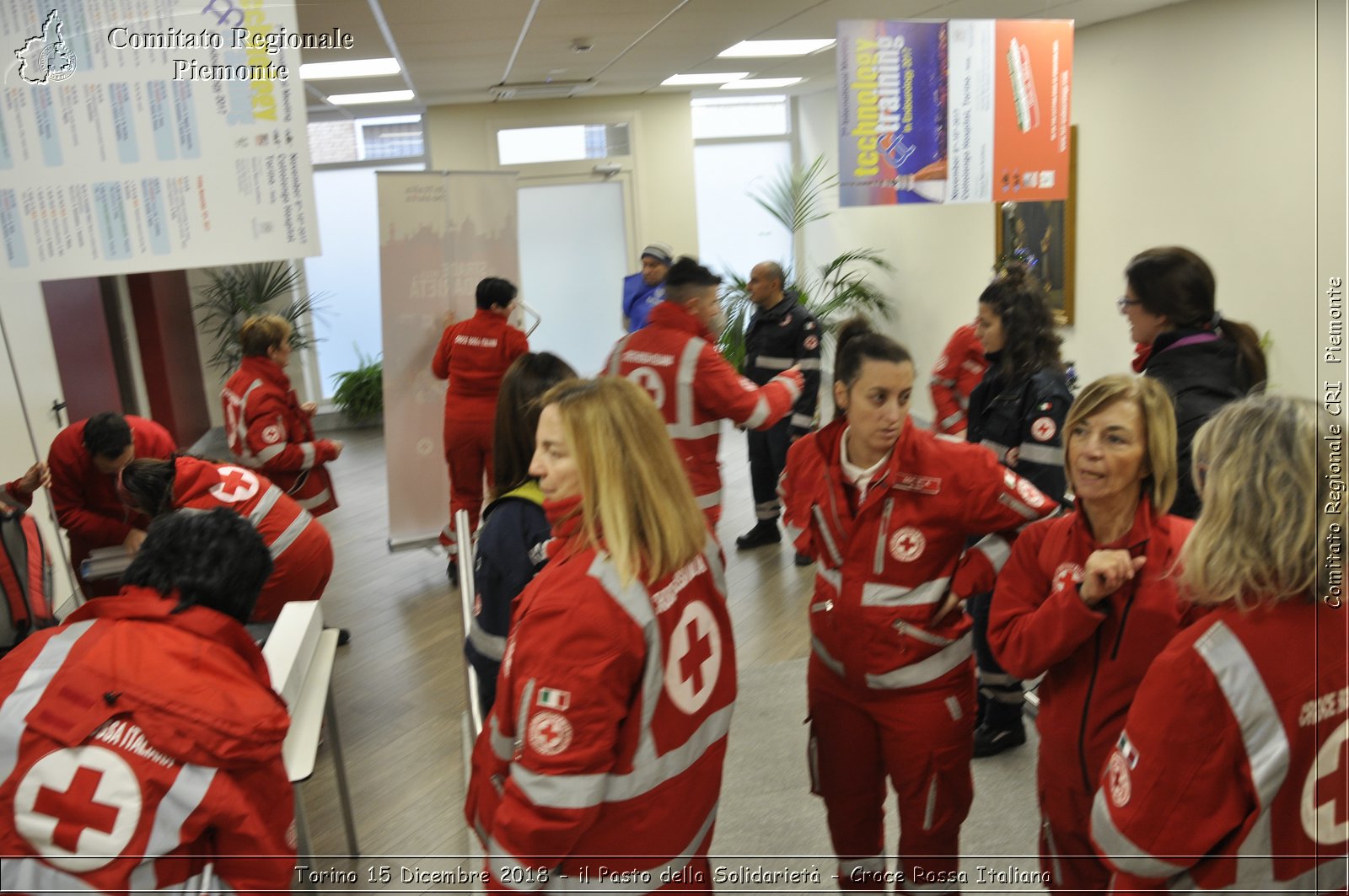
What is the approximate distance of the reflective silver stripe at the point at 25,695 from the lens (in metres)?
1.50

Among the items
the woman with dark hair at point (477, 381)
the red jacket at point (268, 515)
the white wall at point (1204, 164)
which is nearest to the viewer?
the red jacket at point (268, 515)

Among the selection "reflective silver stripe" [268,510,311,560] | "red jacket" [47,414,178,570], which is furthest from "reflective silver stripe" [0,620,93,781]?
"red jacket" [47,414,178,570]

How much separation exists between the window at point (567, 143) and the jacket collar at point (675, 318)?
6328 millimetres

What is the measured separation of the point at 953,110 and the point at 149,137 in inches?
117

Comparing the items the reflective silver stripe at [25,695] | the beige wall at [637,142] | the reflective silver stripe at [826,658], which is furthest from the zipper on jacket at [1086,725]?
the beige wall at [637,142]

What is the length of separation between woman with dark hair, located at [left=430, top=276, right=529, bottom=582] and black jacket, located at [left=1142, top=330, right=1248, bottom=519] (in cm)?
324

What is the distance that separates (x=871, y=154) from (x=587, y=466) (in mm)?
2599

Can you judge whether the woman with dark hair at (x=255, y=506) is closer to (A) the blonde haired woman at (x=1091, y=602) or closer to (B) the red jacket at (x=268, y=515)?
(B) the red jacket at (x=268, y=515)

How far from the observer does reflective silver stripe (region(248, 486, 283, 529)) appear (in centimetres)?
331

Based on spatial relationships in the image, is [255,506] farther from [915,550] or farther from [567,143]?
[567,143]

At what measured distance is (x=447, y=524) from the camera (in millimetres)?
5727

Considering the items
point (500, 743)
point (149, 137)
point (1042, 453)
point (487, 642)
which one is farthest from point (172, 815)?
point (1042, 453)

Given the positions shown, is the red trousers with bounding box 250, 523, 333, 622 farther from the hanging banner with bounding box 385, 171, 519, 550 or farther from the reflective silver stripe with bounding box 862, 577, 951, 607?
the reflective silver stripe with bounding box 862, 577, 951, 607

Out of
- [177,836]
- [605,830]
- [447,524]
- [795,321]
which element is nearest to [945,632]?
[605,830]
